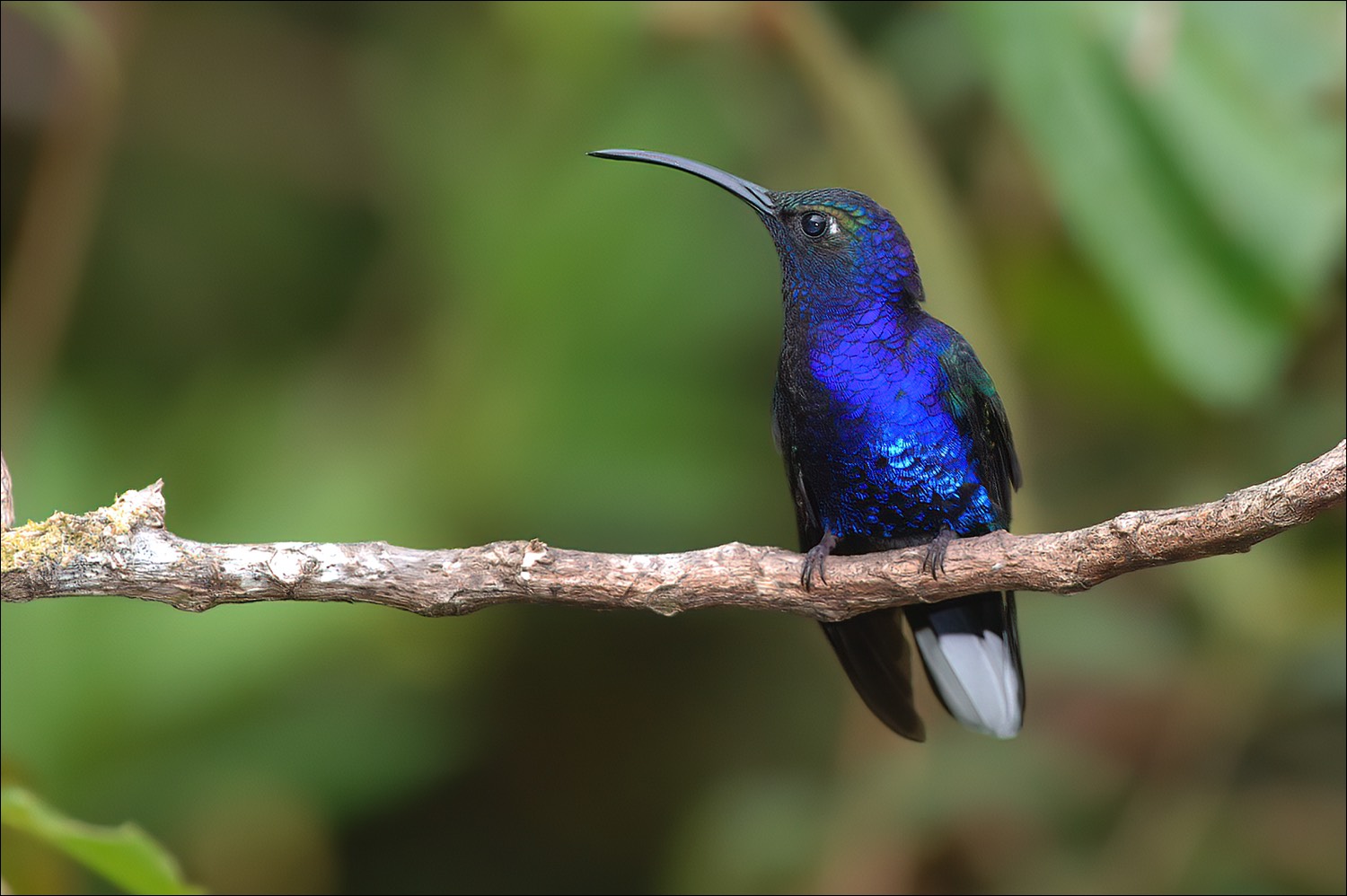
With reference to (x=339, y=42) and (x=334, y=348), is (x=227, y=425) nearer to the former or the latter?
(x=334, y=348)

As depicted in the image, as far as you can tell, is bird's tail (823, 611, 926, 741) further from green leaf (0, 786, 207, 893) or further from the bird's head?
green leaf (0, 786, 207, 893)

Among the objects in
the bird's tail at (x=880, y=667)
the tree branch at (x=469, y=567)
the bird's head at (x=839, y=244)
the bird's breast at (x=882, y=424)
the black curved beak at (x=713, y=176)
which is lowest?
the bird's tail at (x=880, y=667)

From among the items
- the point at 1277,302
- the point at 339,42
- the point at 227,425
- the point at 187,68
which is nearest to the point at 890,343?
the point at 1277,302

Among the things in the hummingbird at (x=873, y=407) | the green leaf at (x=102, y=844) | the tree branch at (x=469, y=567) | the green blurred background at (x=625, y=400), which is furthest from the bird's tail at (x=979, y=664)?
the green leaf at (x=102, y=844)

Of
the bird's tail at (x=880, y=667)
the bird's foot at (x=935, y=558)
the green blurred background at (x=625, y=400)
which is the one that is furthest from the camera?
the green blurred background at (x=625, y=400)

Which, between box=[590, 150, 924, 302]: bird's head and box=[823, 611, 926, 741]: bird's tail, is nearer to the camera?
box=[590, 150, 924, 302]: bird's head

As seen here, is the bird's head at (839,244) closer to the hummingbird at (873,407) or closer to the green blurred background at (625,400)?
the hummingbird at (873,407)

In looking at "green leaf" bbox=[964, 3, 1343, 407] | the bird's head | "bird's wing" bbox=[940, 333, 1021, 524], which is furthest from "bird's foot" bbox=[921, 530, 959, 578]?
"green leaf" bbox=[964, 3, 1343, 407]
